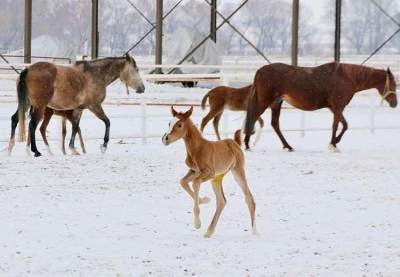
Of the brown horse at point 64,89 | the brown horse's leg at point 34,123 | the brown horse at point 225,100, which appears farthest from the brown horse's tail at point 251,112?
the brown horse's leg at point 34,123

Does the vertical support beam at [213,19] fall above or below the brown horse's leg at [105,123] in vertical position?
above

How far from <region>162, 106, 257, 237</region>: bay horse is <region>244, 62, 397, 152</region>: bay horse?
8.16 m

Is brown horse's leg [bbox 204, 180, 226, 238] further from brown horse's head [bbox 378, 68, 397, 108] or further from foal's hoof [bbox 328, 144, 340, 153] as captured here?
brown horse's head [bbox 378, 68, 397, 108]

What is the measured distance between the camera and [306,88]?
57.2 feet

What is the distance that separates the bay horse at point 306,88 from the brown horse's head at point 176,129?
27.1ft

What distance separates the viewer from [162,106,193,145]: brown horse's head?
8617 millimetres

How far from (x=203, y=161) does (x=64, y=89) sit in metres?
7.17

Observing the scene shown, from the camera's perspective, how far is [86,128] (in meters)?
21.8

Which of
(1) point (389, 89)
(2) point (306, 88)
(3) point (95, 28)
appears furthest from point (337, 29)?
(2) point (306, 88)

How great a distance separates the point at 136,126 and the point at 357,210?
1318 cm

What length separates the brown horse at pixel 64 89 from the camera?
15.2 metres

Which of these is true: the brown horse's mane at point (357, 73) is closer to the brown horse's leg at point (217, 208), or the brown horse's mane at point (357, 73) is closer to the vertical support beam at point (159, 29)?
the brown horse's leg at point (217, 208)

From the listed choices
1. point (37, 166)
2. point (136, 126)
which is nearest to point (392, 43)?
point (136, 126)

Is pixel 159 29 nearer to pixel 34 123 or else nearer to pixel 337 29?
pixel 337 29
